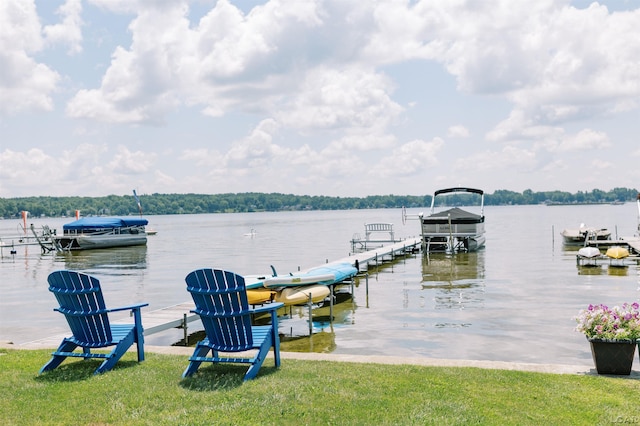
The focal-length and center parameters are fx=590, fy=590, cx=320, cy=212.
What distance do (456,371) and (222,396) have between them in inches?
122

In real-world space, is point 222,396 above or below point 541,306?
above

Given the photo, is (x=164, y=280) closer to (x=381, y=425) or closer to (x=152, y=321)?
(x=152, y=321)

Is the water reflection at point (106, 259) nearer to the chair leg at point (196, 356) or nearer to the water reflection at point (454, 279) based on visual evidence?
the water reflection at point (454, 279)

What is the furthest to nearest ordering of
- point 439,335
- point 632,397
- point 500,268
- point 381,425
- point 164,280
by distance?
point 500,268 < point 164,280 < point 439,335 < point 632,397 < point 381,425

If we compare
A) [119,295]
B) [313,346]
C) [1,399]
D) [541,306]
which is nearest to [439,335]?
[313,346]

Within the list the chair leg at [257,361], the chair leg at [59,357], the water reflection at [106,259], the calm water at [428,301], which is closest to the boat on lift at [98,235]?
the water reflection at [106,259]

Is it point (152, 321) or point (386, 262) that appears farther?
point (386, 262)

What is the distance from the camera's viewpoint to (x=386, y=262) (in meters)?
35.4

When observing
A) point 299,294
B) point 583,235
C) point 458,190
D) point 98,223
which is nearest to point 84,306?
point 299,294

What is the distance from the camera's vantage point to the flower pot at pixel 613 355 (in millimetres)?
7645

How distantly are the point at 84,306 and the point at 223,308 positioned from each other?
1.94 metres

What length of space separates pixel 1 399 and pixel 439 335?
32.1 feet

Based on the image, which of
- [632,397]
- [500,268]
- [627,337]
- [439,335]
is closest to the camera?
[632,397]

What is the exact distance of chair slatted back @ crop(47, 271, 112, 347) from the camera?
25.4 feet
